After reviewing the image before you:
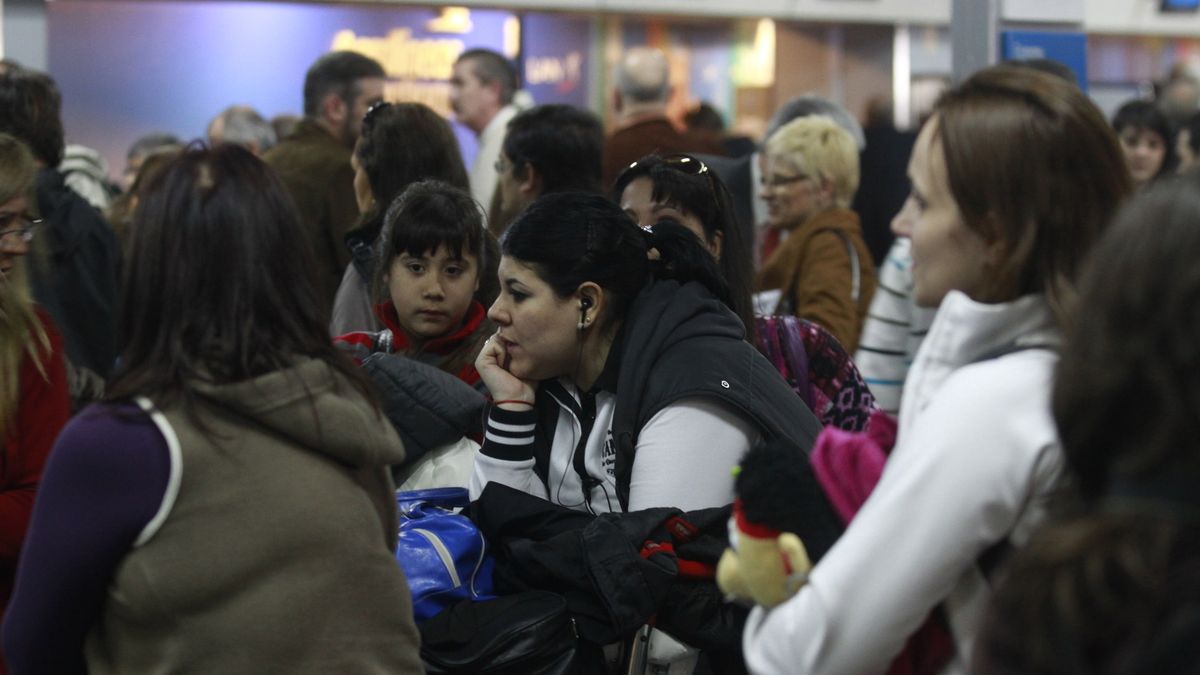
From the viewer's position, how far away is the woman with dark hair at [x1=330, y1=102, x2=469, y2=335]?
4.48 meters

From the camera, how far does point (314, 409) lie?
6.93 feet

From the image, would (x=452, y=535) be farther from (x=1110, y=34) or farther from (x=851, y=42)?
(x=1110, y=34)

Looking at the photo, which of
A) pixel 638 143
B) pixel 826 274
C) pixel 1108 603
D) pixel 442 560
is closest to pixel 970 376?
pixel 1108 603

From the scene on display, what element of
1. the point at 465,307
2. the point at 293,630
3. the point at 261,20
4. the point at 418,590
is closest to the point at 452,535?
the point at 418,590

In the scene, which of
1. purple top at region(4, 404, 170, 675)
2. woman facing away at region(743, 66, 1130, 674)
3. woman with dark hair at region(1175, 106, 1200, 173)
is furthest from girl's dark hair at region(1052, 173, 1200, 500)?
woman with dark hair at region(1175, 106, 1200, 173)

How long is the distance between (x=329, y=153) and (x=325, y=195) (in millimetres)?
257

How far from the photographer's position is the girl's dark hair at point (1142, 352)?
1.34m

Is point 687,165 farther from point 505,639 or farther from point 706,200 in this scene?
point 505,639

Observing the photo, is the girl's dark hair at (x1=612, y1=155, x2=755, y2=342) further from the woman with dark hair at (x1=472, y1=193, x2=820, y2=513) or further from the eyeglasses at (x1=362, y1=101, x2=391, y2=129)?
the eyeglasses at (x1=362, y1=101, x2=391, y2=129)

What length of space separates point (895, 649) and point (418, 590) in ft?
3.85

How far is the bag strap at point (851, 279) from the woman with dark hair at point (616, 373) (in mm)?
1831

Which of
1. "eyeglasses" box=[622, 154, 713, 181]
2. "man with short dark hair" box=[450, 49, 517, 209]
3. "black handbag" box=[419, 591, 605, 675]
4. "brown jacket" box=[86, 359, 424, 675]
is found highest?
"man with short dark hair" box=[450, 49, 517, 209]

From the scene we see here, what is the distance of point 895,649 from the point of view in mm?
1790

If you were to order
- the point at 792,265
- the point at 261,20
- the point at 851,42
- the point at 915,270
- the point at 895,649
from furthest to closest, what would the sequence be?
the point at 851,42
the point at 261,20
the point at 792,265
the point at 915,270
the point at 895,649
